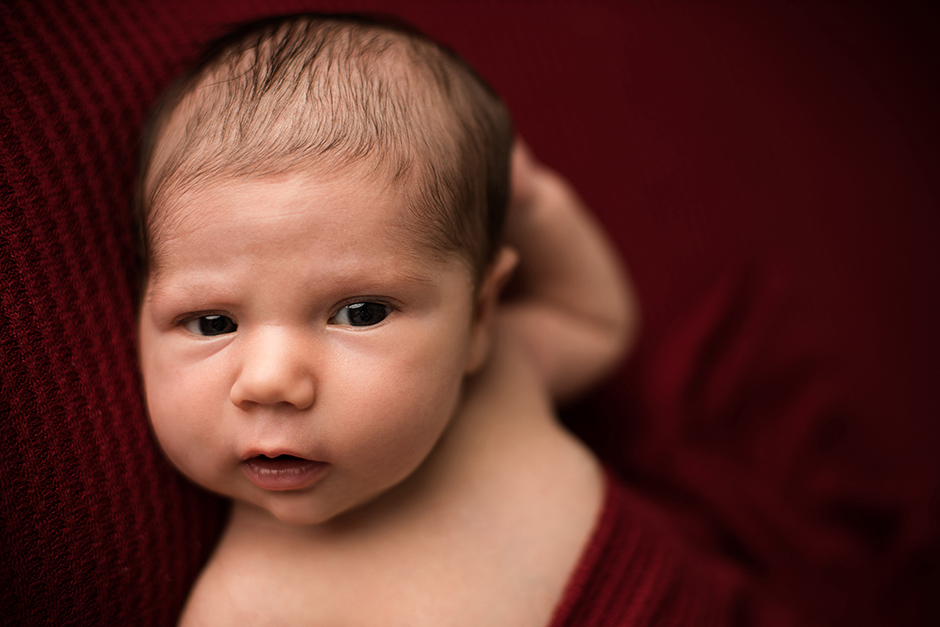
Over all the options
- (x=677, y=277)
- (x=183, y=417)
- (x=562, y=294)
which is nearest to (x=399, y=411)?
(x=183, y=417)

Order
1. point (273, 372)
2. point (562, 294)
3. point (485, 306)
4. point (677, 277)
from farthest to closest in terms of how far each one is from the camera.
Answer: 1. point (677, 277)
2. point (562, 294)
3. point (485, 306)
4. point (273, 372)

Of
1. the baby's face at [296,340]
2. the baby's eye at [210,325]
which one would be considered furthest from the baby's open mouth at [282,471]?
the baby's eye at [210,325]

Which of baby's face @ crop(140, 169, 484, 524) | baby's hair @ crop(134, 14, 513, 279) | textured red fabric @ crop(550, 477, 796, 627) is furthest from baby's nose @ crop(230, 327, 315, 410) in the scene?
textured red fabric @ crop(550, 477, 796, 627)

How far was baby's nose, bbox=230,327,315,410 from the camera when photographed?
581 mm

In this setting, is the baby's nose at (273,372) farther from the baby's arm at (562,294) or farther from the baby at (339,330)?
the baby's arm at (562,294)

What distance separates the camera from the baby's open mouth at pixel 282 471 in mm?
630

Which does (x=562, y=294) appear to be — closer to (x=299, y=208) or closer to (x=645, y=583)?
(x=645, y=583)

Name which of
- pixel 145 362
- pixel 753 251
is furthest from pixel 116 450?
pixel 753 251

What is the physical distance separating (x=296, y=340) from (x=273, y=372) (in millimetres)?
37

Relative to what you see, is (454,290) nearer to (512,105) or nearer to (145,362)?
(145,362)

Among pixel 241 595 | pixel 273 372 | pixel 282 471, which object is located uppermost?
pixel 273 372

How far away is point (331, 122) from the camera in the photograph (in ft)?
2.04

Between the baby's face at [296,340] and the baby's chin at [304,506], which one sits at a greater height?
the baby's face at [296,340]

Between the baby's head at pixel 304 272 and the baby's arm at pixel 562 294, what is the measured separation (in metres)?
0.30
